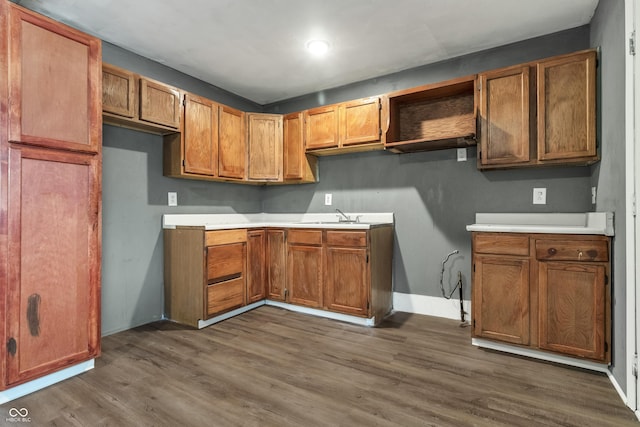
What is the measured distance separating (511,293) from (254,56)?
288cm

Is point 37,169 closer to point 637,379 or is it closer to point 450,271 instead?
point 450,271

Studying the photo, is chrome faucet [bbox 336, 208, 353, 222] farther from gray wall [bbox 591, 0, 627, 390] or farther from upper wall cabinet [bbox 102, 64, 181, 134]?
gray wall [bbox 591, 0, 627, 390]

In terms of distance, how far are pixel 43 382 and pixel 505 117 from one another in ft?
11.8

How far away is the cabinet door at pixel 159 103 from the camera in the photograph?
8.79ft

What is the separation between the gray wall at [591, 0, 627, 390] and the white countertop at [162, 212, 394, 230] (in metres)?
1.64

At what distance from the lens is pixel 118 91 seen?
2518mm

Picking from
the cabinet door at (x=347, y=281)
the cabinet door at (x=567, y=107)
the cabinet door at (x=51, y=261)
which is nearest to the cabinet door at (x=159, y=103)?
the cabinet door at (x=51, y=261)

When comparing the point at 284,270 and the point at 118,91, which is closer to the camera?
the point at 118,91

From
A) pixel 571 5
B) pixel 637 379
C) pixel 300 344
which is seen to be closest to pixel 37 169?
pixel 300 344

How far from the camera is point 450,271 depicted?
3.03 m

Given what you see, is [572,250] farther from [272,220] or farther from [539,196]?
[272,220]

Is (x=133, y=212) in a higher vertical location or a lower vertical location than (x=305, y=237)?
higher

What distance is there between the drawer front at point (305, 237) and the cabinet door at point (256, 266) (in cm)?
35

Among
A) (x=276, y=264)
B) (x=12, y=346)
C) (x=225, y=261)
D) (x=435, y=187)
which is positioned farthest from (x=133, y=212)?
(x=435, y=187)
